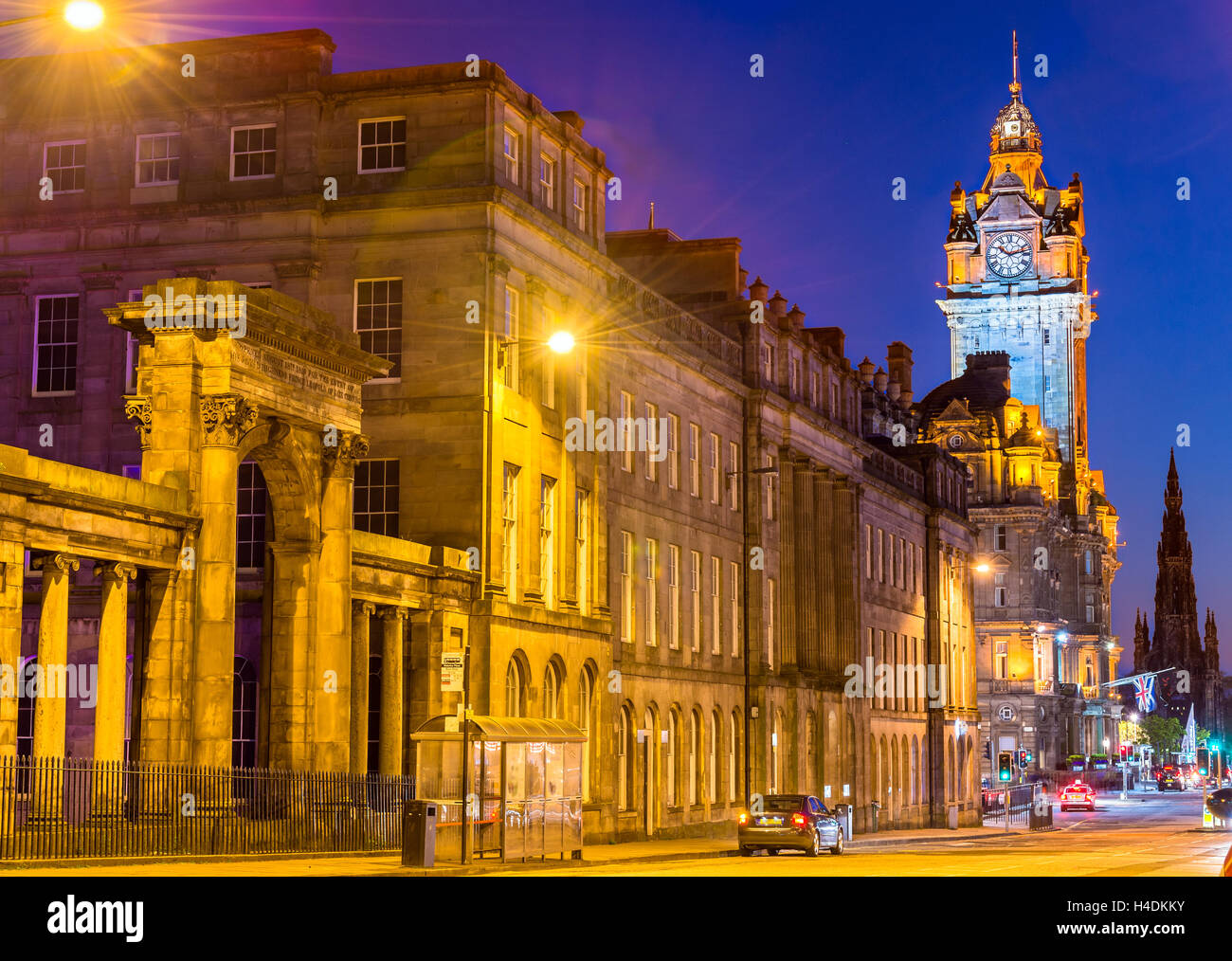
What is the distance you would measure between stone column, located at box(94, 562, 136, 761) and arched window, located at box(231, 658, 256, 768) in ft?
37.1

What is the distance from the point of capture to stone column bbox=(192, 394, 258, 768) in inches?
1259

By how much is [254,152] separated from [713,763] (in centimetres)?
2632

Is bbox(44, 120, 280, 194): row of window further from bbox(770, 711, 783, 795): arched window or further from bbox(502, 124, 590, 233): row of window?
bbox(770, 711, 783, 795): arched window

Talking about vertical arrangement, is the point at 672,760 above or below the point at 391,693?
below

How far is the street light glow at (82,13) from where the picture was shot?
19.2 meters

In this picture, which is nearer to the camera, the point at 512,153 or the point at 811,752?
the point at 512,153

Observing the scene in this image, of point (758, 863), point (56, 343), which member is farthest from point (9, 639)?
point (56, 343)

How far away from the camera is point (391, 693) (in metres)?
39.4

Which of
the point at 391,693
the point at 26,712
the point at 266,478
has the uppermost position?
the point at 266,478

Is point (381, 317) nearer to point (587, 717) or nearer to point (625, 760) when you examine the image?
point (587, 717)

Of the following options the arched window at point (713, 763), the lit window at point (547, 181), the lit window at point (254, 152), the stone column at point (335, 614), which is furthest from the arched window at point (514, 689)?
the arched window at point (713, 763)
